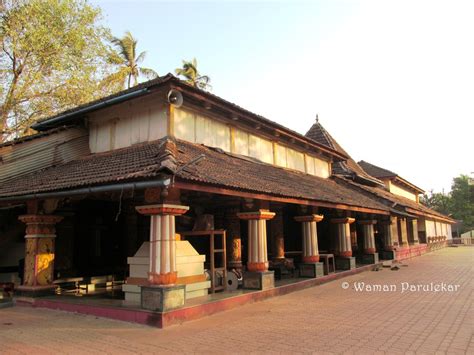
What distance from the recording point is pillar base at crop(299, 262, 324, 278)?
1161 cm

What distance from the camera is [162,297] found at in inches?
251

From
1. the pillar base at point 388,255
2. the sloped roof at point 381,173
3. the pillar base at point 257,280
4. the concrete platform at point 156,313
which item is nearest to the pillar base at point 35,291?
the concrete platform at point 156,313

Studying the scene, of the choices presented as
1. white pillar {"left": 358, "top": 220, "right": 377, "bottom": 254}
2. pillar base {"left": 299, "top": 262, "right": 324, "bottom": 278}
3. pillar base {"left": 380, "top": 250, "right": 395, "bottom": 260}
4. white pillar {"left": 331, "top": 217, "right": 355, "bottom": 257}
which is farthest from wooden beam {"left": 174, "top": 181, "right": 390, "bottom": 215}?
pillar base {"left": 380, "top": 250, "right": 395, "bottom": 260}

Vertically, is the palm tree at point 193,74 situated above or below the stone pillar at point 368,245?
above

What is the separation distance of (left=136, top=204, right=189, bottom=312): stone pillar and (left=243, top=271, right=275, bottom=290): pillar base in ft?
8.80

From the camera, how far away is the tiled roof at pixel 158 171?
6680 millimetres

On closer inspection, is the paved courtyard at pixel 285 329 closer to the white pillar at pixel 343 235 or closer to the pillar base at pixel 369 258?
the white pillar at pixel 343 235

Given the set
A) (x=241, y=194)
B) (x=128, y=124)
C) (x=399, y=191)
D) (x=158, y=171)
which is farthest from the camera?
(x=399, y=191)

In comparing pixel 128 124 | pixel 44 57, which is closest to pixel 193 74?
pixel 44 57

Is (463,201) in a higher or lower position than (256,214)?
higher

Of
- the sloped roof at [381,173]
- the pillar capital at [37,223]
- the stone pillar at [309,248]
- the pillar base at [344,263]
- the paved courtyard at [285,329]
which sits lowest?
the paved courtyard at [285,329]

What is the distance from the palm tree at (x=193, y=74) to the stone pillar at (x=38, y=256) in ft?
78.4

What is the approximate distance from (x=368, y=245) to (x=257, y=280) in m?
9.53

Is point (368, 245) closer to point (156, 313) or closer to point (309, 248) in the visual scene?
point (309, 248)
